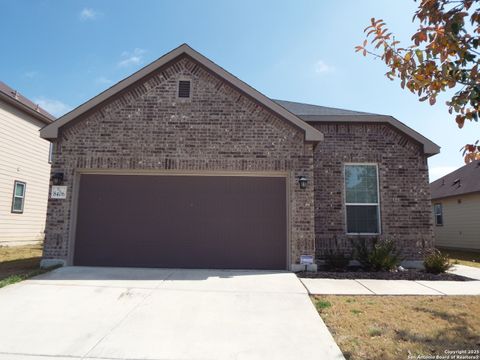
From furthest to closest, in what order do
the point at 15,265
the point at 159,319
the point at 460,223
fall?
the point at 460,223
the point at 15,265
the point at 159,319

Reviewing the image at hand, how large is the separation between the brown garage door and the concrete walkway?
167 cm

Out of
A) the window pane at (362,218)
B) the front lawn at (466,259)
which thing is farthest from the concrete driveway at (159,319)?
the front lawn at (466,259)

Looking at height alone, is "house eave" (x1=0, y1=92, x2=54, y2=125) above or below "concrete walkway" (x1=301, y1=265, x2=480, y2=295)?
above

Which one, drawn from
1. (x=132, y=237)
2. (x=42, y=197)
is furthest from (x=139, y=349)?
(x=42, y=197)

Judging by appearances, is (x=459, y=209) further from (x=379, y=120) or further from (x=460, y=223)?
(x=379, y=120)

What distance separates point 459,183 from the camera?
62.2 ft

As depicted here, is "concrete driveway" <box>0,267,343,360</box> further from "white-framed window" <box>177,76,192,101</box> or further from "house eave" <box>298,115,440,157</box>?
"house eave" <box>298,115,440,157</box>

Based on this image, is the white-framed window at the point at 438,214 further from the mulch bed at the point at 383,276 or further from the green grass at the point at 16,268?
the green grass at the point at 16,268

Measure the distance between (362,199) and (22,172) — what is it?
14.3 meters

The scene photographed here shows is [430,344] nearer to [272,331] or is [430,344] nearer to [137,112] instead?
[272,331]

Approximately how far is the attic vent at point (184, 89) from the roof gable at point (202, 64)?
2.11ft

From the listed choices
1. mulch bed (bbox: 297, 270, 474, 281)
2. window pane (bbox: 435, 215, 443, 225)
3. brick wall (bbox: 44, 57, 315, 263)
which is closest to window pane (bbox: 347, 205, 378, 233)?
mulch bed (bbox: 297, 270, 474, 281)

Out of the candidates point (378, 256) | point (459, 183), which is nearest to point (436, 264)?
point (378, 256)

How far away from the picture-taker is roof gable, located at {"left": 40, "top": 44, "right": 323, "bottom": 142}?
357 inches
